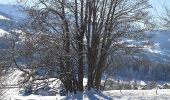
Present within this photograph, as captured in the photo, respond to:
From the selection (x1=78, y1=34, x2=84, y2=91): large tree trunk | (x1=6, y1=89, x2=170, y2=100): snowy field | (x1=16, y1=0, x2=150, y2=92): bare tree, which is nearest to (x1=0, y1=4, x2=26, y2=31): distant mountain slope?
(x1=16, y1=0, x2=150, y2=92): bare tree

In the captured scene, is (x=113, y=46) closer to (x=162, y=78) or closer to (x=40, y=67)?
(x=40, y=67)

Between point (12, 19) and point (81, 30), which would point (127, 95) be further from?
point (12, 19)

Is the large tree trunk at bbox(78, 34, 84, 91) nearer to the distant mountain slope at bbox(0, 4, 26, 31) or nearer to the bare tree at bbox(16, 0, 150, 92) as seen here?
the bare tree at bbox(16, 0, 150, 92)

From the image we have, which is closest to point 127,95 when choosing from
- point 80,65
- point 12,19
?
point 80,65

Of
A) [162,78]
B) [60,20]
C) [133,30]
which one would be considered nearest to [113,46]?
[133,30]

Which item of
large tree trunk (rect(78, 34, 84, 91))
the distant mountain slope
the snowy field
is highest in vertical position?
the distant mountain slope

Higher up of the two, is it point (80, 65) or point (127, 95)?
point (80, 65)

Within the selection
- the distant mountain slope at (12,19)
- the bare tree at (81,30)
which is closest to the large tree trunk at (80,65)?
the bare tree at (81,30)

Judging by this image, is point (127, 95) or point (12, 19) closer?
point (127, 95)

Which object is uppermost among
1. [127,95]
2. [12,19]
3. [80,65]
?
[12,19]

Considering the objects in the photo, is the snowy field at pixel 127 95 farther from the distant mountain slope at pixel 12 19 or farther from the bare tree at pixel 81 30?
the distant mountain slope at pixel 12 19

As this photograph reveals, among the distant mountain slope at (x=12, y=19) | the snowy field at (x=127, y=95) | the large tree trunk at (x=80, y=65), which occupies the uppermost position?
the distant mountain slope at (x=12, y=19)

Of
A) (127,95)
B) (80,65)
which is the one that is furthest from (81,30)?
(127,95)

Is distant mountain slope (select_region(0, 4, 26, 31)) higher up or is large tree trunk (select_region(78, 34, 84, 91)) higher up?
distant mountain slope (select_region(0, 4, 26, 31))
